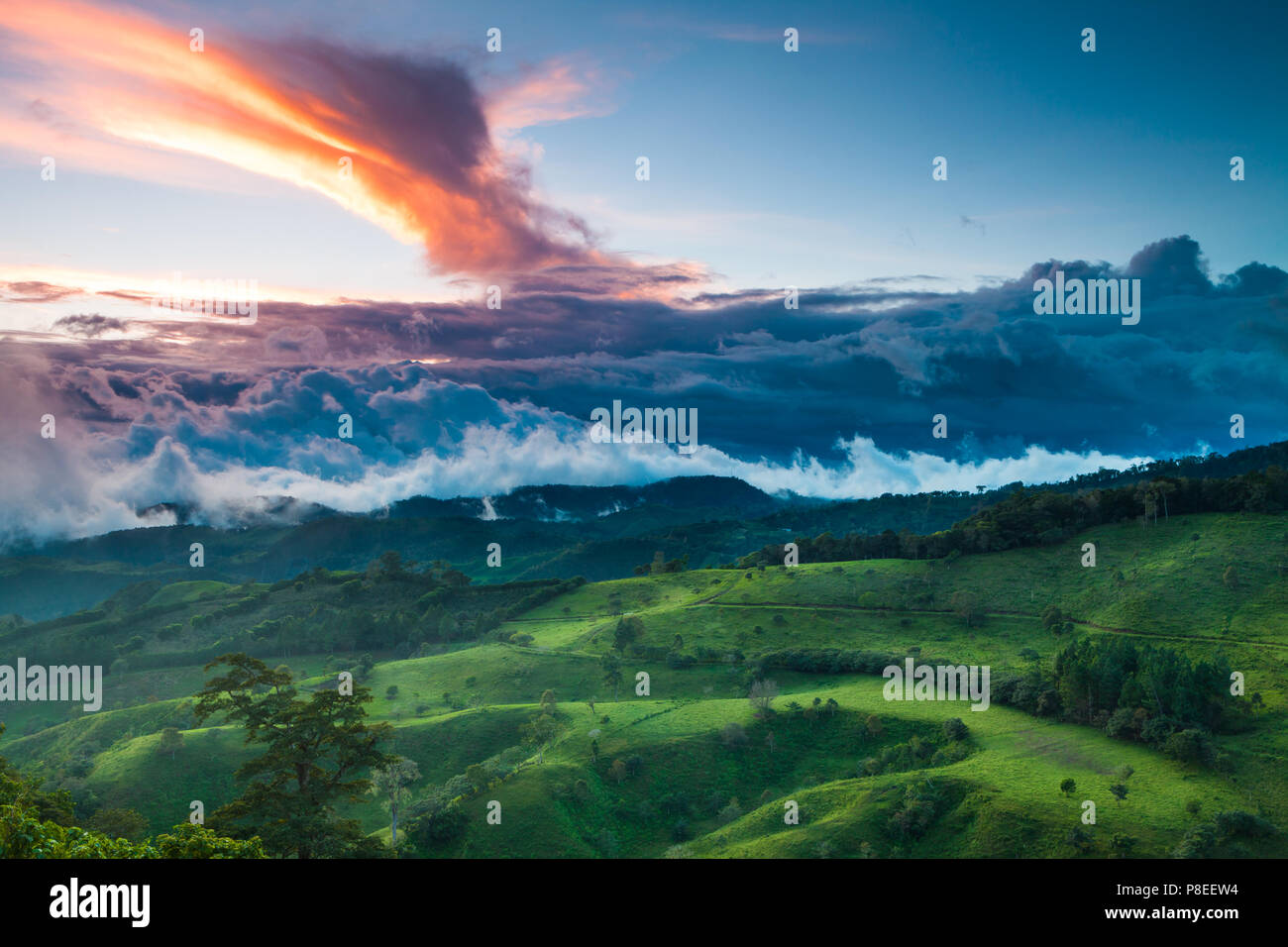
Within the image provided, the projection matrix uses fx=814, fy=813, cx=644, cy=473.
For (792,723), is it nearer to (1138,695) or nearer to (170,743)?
(1138,695)

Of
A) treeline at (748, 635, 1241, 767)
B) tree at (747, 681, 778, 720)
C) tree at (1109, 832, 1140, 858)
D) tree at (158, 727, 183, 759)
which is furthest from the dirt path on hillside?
tree at (158, 727, 183, 759)

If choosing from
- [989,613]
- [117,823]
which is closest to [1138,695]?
[989,613]

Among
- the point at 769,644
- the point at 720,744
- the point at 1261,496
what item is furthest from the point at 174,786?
the point at 1261,496

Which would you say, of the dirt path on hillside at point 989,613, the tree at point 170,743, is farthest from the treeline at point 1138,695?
the tree at point 170,743

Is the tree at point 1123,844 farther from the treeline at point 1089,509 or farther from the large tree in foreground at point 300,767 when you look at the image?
the treeline at point 1089,509
